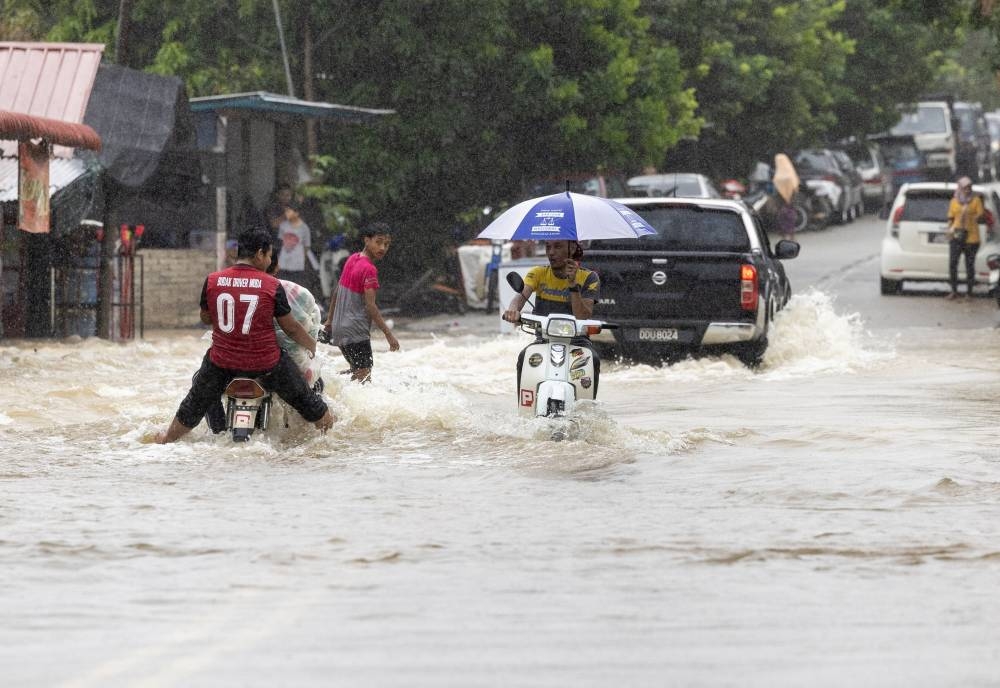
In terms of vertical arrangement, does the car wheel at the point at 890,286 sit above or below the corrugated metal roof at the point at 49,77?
below

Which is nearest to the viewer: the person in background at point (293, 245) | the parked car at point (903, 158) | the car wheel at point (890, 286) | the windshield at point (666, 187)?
the person in background at point (293, 245)

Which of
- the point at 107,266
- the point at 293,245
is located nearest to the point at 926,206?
the point at 293,245

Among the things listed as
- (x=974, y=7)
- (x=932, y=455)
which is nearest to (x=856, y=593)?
(x=932, y=455)

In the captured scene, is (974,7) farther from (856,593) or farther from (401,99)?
(856,593)

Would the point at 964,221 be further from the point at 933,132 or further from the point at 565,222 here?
the point at 933,132

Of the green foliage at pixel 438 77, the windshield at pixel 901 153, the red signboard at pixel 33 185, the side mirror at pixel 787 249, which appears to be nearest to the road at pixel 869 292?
the green foliage at pixel 438 77

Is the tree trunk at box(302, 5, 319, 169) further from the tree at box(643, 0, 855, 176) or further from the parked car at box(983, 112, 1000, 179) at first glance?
the parked car at box(983, 112, 1000, 179)

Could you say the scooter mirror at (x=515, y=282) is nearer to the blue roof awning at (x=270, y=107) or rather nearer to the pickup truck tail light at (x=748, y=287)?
the pickup truck tail light at (x=748, y=287)

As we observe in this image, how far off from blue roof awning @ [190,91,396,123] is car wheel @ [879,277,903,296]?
824 cm

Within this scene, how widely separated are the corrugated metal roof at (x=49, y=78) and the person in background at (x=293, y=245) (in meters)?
3.06

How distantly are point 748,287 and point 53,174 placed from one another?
8220 mm

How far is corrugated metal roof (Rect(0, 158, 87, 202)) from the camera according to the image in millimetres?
20531

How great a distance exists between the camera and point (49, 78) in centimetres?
2262

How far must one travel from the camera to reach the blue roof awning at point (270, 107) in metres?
22.8
